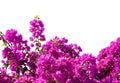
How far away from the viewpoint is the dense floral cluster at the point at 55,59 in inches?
416

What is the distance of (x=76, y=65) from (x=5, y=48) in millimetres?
2582

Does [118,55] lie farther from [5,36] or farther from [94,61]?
[5,36]

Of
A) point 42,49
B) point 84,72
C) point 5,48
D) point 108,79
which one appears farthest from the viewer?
point 42,49

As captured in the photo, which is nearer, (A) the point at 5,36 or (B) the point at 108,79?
(B) the point at 108,79

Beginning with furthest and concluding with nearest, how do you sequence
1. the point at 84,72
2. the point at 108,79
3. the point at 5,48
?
the point at 5,48, the point at 108,79, the point at 84,72

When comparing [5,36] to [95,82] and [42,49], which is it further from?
[95,82]

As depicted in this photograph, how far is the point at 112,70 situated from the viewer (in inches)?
472

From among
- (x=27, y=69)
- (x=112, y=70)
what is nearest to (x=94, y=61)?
(x=112, y=70)

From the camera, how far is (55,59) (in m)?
10.7

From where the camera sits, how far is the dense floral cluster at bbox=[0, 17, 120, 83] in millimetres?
10578

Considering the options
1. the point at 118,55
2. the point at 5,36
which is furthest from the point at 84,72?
the point at 5,36

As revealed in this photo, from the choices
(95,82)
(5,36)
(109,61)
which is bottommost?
(95,82)

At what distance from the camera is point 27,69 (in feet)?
42.9

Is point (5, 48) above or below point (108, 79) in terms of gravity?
above
